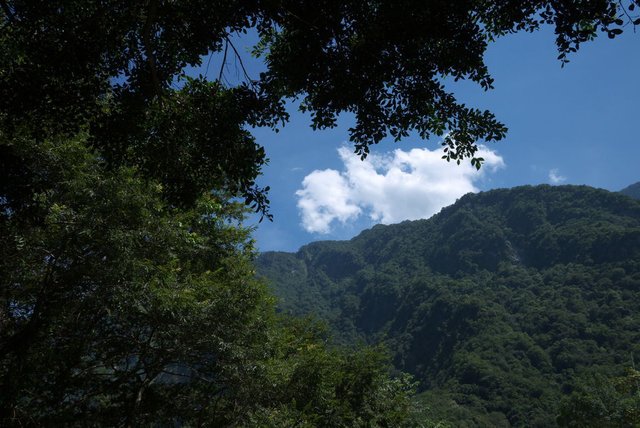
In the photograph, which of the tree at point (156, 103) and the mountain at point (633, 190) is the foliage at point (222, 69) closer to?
the tree at point (156, 103)

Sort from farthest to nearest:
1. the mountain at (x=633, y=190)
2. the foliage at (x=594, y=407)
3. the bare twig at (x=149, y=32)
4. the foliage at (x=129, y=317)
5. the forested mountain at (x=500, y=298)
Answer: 1. the mountain at (x=633, y=190)
2. the forested mountain at (x=500, y=298)
3. the foliage at (x=594, y=407)
4. the foliage at (x=129, y=317)
5. the bare twig at (x=149, y=32)

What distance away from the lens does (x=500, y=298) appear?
10800cm

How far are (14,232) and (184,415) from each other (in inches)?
249

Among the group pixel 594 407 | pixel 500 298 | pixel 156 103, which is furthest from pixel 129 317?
pixel 500 298

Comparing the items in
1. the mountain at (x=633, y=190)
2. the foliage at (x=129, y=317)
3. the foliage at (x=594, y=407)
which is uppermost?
the mountain at (x=633, y=190)

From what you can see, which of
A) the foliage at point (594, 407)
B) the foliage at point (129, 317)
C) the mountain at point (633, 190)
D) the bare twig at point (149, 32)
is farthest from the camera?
the mountain at point (633, 190)

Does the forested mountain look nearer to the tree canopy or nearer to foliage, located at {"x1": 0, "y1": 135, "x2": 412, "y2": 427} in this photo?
foliage, located at {"x1": 0, "y1": 135, "x2": 412, "y2": 427}

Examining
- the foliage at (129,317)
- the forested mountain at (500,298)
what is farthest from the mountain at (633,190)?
the foliage at (129,317)

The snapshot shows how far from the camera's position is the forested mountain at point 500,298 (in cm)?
6812

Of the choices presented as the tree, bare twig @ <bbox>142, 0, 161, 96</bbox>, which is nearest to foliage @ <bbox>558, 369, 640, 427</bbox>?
the tree

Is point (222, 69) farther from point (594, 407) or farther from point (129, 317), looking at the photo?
point (594, 407)

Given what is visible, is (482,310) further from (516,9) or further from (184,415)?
(516,9)

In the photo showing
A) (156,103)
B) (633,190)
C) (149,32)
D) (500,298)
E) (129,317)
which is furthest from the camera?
(633,190)

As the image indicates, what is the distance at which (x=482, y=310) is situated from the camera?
99562 mm
